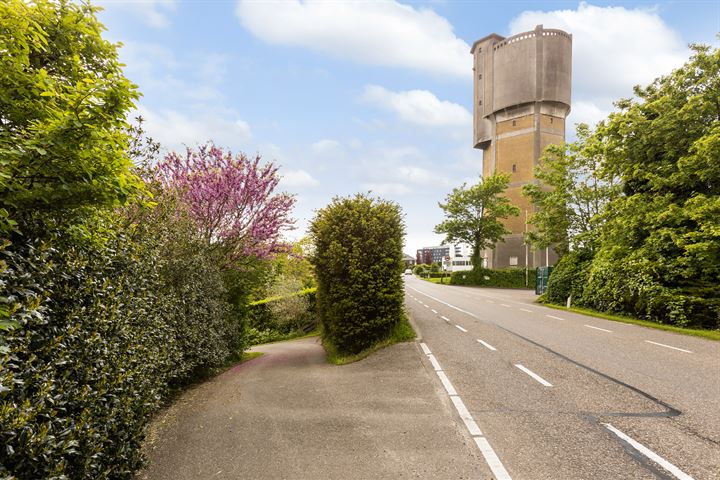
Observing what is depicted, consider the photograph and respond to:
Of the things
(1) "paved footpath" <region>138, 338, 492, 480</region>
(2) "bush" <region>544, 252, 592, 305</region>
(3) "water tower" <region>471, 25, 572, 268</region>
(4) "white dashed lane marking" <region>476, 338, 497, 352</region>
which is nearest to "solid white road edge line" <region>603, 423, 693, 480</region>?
(1) "paved footpath" <region>138, 338, 492, 480</region>

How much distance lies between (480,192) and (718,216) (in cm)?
3514

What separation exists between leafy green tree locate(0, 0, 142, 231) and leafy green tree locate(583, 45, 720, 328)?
63.0 ft

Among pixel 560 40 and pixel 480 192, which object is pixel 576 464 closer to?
pixel 480 192

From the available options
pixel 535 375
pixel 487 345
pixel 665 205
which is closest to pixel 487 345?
pixel 487 345

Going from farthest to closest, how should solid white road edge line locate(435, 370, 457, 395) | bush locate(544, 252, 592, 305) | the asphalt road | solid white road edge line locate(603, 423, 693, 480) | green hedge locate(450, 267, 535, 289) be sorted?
1. green hedge locate(450, 267, 535, 289)
2. bush locate(544, 252, 592, 305)
3. solid white road edge line locate(435, 370, 457, 395)
4. the asphalt road
5. solid white road edge line locate(603, 423, 693, 480)

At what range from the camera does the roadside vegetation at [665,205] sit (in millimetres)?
15422

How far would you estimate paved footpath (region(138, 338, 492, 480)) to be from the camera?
4488 mm

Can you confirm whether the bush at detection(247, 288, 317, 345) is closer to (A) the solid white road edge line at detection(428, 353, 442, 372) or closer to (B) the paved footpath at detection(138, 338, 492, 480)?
(A) the solid white road edge line at detection(428, 353, 442, 372)

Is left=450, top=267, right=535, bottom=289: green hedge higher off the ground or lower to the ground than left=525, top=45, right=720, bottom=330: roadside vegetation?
lower

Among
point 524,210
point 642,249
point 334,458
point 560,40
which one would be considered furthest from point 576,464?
point 560,40

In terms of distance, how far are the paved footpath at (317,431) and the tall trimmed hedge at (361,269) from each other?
6.95 ft

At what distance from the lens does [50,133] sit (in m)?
2.87

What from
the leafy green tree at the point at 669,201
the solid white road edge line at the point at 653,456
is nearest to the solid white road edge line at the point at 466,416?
the solid white road edge line at the point at 653,456

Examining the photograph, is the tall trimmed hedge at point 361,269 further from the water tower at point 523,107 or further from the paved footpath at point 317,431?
the water tower at point 523,107
